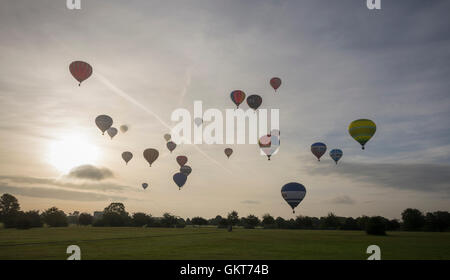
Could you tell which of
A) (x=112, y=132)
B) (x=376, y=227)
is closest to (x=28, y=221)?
(x=112, y=132)

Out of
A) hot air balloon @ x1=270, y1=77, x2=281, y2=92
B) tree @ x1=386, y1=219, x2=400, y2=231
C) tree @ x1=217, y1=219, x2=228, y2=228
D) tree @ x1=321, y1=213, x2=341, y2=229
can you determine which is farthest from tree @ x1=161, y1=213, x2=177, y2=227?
hot air balloon @ x1=270, y1=77, x2=281, y2=92

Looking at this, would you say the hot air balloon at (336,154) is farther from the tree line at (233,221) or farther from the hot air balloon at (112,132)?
the hot air balloon at (112,132)

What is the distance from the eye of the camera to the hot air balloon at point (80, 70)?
47.1 metres

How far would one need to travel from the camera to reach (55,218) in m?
114

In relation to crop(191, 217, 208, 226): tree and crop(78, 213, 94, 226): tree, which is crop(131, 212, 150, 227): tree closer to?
crop(78, 213, 94, 226): tree

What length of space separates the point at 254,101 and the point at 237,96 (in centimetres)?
291

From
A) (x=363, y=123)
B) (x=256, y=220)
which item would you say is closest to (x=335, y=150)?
(x=363, y=123)

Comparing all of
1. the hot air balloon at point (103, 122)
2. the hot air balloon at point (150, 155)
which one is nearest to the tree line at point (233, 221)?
the hot air balloon at point (150, 155)

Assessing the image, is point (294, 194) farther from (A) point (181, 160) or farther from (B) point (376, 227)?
(A) point (181, 160)

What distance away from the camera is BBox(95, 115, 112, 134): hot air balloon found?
5778 cm

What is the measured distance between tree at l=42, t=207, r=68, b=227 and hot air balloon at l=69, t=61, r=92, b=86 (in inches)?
3239

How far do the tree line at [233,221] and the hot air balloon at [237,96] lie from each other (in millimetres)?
36707
